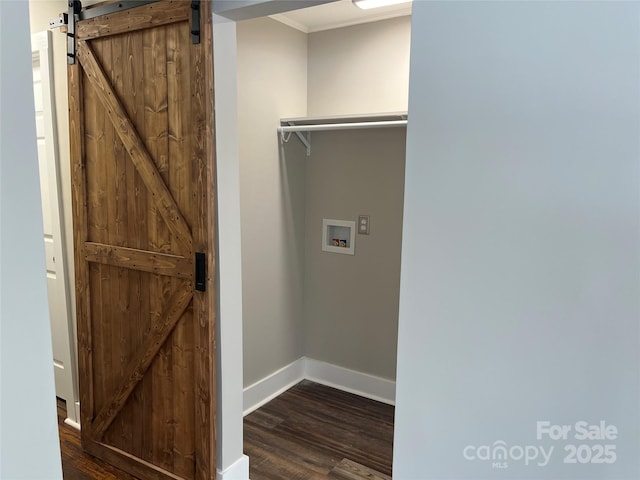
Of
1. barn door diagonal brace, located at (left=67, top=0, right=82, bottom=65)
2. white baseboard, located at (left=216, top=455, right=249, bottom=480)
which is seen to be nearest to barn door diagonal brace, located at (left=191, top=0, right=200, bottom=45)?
barn door diagonal brace, located at (left=67, top=0, right=82, bottom=65)

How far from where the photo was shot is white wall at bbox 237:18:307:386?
2963mm

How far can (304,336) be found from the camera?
3.64 meters

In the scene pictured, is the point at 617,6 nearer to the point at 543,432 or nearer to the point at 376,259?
the point at 543,432

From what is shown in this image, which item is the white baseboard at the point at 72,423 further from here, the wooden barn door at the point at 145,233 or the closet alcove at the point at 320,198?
the closet alcove at the point at 320,198

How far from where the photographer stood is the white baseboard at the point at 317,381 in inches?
125

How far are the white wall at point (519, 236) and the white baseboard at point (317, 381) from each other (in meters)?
1.74

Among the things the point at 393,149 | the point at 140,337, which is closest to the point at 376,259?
the point at 393,149

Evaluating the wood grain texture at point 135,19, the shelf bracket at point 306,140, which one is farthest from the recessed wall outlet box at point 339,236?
the wood grain texture at point 135,19

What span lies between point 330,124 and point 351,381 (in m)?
1.93

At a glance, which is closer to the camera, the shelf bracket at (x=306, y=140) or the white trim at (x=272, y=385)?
the white trim at (x=272, y=385)

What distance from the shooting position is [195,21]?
1.93m

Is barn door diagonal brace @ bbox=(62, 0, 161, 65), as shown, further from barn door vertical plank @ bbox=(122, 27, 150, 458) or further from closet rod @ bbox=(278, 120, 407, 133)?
closet rod @ bbox=(278, 120, 407, 133)

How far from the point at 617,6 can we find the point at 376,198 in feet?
6.68

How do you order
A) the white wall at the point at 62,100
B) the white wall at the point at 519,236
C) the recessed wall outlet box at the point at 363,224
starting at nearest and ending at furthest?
the white wall at the point at 519,236 → the white wall at the point at 62,100 → the recessed wall outlet box at the point at 363,224
